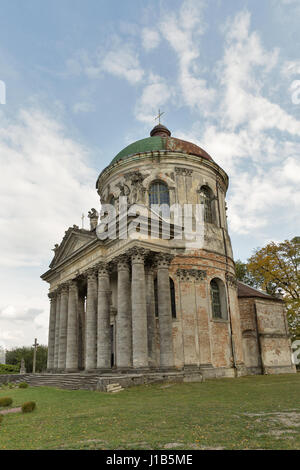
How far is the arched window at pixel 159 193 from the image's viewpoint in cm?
2706

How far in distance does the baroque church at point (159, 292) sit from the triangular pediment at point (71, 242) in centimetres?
9

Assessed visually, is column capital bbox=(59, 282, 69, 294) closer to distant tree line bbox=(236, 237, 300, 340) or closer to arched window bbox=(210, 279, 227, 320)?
arched window bbox=(210, 279, 227, 320)

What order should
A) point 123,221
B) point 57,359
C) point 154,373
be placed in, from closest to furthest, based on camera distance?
point 154,373 → point 123,221 → point 57,359

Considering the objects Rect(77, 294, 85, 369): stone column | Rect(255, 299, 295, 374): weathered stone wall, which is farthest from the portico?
Rect(255, 299, 295, 374): weathered stone wall

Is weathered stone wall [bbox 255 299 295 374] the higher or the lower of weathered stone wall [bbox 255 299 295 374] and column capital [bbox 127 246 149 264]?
the lower

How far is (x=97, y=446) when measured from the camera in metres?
6.88

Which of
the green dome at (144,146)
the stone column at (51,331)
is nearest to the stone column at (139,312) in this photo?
the green dome at (144,146)

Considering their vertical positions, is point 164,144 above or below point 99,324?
above

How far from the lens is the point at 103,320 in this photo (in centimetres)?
2208

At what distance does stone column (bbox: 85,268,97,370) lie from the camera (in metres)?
22.6

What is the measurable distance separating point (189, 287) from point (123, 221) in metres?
6.59

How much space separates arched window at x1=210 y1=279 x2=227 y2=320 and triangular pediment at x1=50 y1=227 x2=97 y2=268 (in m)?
9.46
